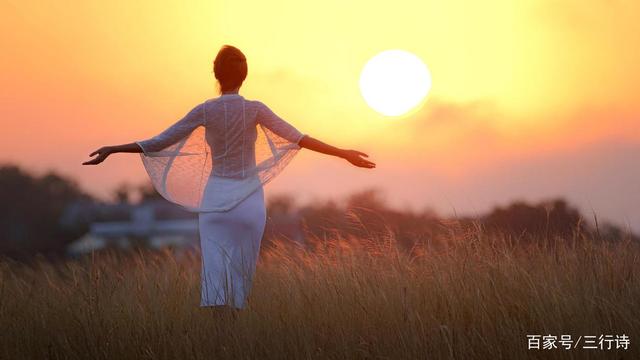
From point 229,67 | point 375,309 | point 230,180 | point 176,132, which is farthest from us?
point 176,132

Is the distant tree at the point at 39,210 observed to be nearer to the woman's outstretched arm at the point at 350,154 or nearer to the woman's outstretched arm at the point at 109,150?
the woman's outstretched arm at the point at 109,150

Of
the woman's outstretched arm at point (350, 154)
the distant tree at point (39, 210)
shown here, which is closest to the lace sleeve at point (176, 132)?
the woman's outstretched arm at point (350, 154)

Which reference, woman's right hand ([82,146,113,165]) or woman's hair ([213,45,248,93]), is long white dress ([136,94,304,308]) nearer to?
woman's hair ([213,45,248,93])

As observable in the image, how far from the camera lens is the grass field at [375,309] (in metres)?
6.18

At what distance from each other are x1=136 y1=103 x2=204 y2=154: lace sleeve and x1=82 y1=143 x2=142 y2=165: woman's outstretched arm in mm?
44

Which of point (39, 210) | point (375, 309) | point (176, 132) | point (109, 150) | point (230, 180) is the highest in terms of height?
point (39, 210)

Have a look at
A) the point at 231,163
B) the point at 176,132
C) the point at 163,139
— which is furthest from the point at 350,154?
the point at 163,139

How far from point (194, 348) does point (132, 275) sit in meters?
2.61

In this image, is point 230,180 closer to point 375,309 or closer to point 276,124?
point 276,124

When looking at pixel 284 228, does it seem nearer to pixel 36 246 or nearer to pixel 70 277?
pixel 36 246

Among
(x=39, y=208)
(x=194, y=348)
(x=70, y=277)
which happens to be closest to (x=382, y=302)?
(x=194, y=348)

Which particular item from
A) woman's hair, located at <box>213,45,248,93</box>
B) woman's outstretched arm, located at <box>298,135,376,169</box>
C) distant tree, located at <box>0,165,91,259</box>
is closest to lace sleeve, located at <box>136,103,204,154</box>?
woman's hair, located at <box>213,45,248,93</box>

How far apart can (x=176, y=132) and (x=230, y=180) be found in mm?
593

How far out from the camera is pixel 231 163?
7.28 m
